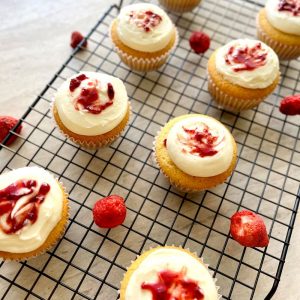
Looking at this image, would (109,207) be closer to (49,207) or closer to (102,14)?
(49,207)

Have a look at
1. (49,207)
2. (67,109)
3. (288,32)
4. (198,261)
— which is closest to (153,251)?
(198,261)

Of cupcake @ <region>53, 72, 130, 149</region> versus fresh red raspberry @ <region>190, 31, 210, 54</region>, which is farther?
fresh red raspberry @ <region>190, 31, 210, 54</region>

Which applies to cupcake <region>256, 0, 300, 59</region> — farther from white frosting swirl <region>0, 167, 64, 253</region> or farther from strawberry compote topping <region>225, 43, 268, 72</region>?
white frosting swirl <region>0, 167, 64, 253</region>

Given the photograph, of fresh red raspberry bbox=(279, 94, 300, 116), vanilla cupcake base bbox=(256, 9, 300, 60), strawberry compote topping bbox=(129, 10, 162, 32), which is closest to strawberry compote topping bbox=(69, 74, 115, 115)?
strawberry compote topping bbox=(129, 10, 162, 32)

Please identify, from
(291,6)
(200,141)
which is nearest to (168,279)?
(200,141)

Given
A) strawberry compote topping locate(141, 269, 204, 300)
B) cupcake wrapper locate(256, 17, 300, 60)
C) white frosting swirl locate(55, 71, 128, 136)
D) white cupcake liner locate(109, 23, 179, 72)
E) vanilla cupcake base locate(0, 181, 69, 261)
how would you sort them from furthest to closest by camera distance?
cupcake wrapper locate(256, 17, 300, 60), white cupcake liner locate(109, 23, 179, 72), white frosting swirl locate(55, 71, 128, 136), vanilla cupcake base locate(0, 181, 69, 261), strawberry compote topping locate(141, 269, 204, 300)

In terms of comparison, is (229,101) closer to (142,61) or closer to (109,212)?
(142,61)
